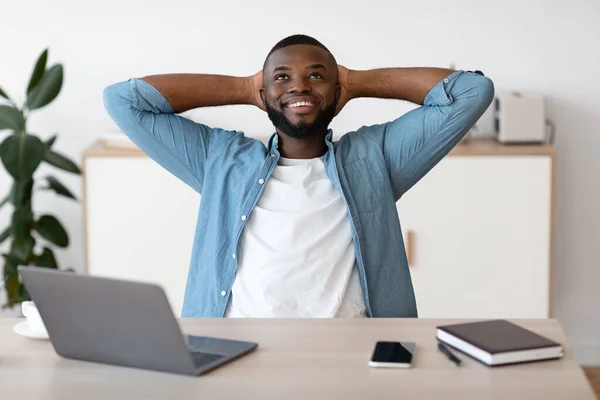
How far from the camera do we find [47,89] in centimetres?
373

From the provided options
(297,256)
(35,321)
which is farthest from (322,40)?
(35,321)

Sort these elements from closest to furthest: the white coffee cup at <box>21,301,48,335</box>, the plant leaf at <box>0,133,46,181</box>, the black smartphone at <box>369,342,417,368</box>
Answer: the black smartphone at <box>369,342,417,368</box>, the white coffee cup at <box>21,301,48,335</box>, the plant leaf at <box>0,133,46,181</box>

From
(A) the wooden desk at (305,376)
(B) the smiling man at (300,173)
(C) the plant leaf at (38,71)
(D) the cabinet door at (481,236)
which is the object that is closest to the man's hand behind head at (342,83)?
(B) the smiling man at (300,173)

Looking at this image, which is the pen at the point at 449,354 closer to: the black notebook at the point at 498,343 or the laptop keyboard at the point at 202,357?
the black notebook at the point at 498,343

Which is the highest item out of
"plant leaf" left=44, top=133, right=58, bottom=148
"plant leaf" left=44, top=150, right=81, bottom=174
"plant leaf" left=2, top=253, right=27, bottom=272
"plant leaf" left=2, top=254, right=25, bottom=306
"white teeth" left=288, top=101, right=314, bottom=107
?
"white teeth" left=288, top=101, right=314, bottom=107

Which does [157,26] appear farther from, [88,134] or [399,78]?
[399,78]

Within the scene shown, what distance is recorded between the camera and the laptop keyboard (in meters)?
1.69

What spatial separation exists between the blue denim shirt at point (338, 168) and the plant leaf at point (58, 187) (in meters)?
1.45

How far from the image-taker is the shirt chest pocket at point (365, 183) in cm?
236

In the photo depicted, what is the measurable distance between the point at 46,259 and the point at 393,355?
2.46m

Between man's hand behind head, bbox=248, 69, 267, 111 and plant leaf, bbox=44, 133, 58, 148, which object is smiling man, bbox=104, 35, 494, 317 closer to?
man's hand behind head, bbox=248, 69, 267, 111

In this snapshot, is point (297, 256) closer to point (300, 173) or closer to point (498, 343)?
point (300, 173)

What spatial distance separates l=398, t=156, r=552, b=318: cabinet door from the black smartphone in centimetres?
207

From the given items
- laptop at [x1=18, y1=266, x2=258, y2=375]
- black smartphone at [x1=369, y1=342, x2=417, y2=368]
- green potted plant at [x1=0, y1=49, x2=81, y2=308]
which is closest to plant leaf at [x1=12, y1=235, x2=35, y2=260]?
green potted plant at [x1=0, y1=49, x2=81, y2=308]
